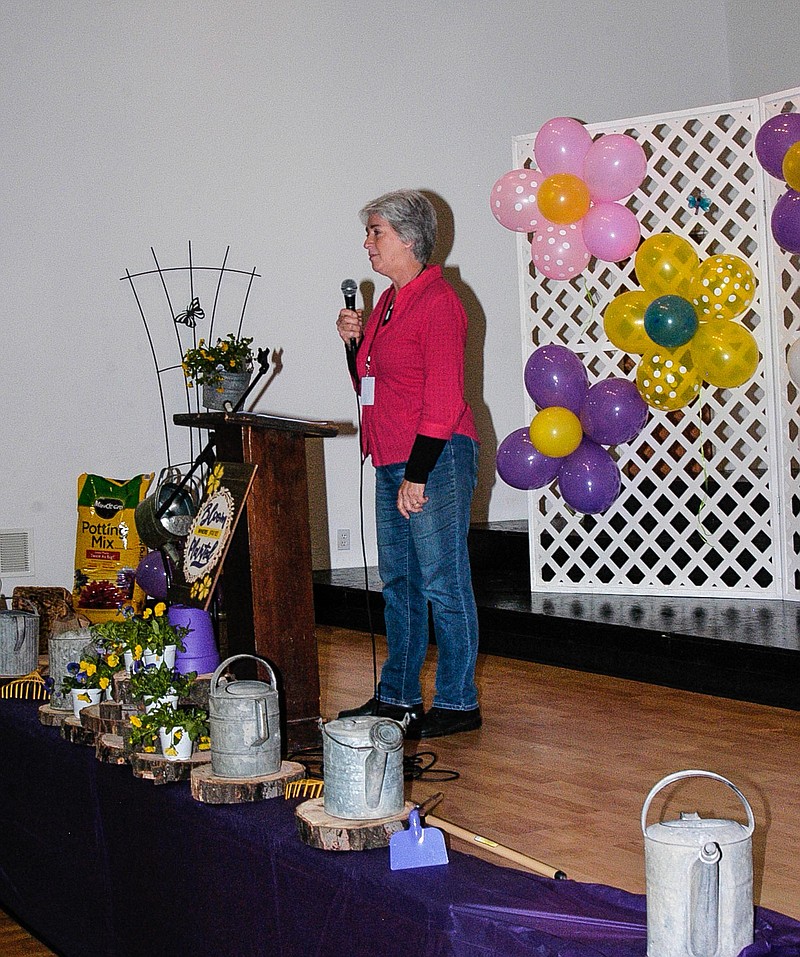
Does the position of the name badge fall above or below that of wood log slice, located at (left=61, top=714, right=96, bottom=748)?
above

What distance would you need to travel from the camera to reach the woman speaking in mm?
3000

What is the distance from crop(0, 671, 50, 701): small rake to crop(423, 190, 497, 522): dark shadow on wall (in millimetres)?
4271

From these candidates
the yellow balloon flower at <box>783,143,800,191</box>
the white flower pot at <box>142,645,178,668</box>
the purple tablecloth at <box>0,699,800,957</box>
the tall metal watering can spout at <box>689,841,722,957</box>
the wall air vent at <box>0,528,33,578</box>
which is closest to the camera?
the tall metal watering can spout at <box>689,841,722,957</box>

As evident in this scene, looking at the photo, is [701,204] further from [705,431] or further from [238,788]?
[238,788]

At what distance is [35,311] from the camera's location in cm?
554

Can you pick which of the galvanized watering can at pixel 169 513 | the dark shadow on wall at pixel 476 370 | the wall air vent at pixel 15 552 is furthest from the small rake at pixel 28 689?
the dark shadow on wall at pixel 476 370

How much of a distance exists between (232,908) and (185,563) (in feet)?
3.66

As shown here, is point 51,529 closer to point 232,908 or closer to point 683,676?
point 683,676

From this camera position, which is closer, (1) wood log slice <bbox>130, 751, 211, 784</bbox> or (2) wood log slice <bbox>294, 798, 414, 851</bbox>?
(2) wood log slice <bbox>294, 798, 414, 851</bbox>

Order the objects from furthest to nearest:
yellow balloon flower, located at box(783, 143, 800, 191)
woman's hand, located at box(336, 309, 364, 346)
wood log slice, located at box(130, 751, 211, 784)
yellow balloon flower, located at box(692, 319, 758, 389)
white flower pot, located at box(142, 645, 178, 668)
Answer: yellow balloon flower, located at box(692, 319, 758, 389) < yellow balloon flower, located at box(783, 143, 800, 191) < woman's hand, located at box(336, 309, 364, 346) < white flower pot, located at box(142, 645, 178, 668) < wood log slice, located at box(130, 751, 211, 784)

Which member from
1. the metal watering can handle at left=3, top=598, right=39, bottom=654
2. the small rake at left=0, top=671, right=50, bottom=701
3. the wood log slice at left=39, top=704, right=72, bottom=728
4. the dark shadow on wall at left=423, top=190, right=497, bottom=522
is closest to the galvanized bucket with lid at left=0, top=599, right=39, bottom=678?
Result: the metal watering can handle at left=3, top=598, right=39, bottom=654

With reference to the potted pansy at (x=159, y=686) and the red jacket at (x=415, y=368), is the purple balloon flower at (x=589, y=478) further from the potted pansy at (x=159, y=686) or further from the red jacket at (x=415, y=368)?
the potted pansy at (x=159, y=686)

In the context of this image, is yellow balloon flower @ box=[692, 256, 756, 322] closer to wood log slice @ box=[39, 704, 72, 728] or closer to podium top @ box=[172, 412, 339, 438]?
podium top @ box=[172, 412, 339, 438]

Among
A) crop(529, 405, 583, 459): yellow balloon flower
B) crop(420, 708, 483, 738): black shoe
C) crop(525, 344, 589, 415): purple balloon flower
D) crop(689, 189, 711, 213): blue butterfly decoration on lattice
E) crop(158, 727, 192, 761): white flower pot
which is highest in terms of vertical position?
crop(689, 189, 711, 213): blue butterfly decoration on lattice
